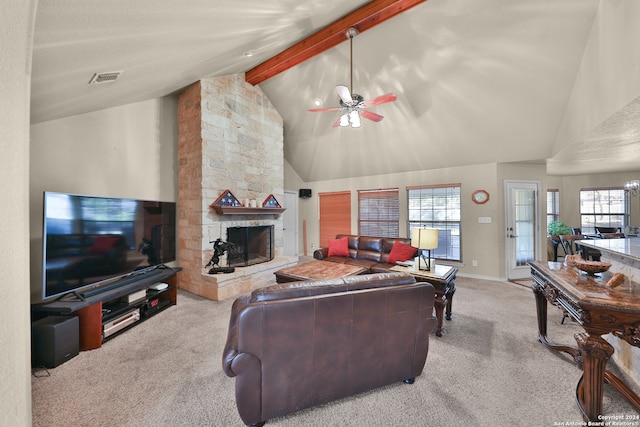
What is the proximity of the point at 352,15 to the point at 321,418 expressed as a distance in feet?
13.4

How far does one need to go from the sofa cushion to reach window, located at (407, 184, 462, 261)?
4.17m

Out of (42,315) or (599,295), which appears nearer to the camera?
(599,295)

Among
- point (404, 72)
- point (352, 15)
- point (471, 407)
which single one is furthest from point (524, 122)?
point (471, 407)

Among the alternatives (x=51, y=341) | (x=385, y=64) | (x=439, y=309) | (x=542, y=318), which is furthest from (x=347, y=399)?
(x=385, y=64)

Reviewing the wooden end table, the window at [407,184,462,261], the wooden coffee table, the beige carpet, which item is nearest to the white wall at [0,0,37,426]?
the beige carpet

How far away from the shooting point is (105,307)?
282cm

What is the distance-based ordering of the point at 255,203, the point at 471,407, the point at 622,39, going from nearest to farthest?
the point at 471,407
the point at 622,39
the point at 255,203

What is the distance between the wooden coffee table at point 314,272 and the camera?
10.7 feet

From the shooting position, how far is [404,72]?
3.86 metres

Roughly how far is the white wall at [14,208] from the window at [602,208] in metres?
9.94

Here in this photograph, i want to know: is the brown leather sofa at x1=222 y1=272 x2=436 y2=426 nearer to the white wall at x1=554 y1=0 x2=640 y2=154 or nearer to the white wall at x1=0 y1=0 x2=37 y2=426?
the white wall at x1=0 y1=0 x2=37 y2=426

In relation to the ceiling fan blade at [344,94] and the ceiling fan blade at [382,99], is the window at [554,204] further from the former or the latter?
the ceiling fan blade at [344,94]

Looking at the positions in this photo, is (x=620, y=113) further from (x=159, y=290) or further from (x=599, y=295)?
(x=159, y=290)

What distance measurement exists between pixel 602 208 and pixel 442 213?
4.81 m
